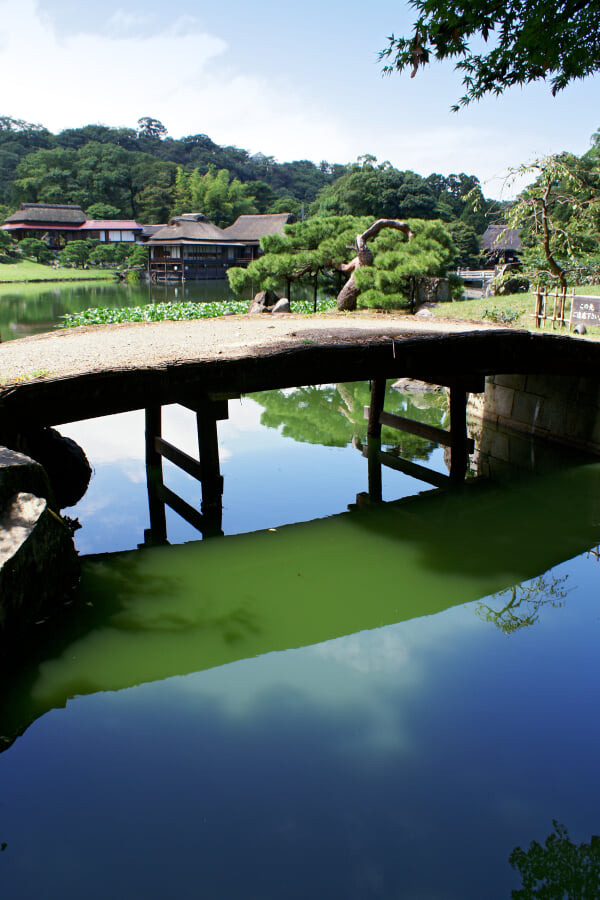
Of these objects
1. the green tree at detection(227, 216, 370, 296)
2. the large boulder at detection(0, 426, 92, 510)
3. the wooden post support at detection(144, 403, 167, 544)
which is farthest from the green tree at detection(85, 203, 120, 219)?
the large boulder at detection(0, 426, 92, 510)

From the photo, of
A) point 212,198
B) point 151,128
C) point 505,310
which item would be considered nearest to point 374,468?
point 505,310

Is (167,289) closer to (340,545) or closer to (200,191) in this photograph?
(200,191)

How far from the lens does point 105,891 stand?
252 centimetres

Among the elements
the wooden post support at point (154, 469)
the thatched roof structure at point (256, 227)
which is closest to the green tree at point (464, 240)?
the thatched roof structure at point (256, 227)

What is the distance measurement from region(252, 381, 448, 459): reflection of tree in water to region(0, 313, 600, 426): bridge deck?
81.4 inches

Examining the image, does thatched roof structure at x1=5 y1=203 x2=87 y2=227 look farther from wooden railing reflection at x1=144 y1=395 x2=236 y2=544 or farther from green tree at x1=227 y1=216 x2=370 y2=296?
wooden railing reflection at x1=144 y1=395 x2=236 y2=544

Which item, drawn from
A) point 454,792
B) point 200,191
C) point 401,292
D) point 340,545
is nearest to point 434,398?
point 401,292

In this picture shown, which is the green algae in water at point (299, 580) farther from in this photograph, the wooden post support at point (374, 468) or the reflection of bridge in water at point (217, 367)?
the reflection of bridge in water at point (217, 367)

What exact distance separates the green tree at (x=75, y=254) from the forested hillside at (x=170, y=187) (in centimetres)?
682

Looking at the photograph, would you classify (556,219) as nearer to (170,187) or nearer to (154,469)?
(154,469)

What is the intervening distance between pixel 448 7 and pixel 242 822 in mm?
6937

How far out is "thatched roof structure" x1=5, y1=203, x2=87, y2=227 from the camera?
45031 mm

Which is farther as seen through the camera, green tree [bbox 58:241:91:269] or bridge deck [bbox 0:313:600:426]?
green tree [bbox 58:241:91:269]

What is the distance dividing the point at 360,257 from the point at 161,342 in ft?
33.9
